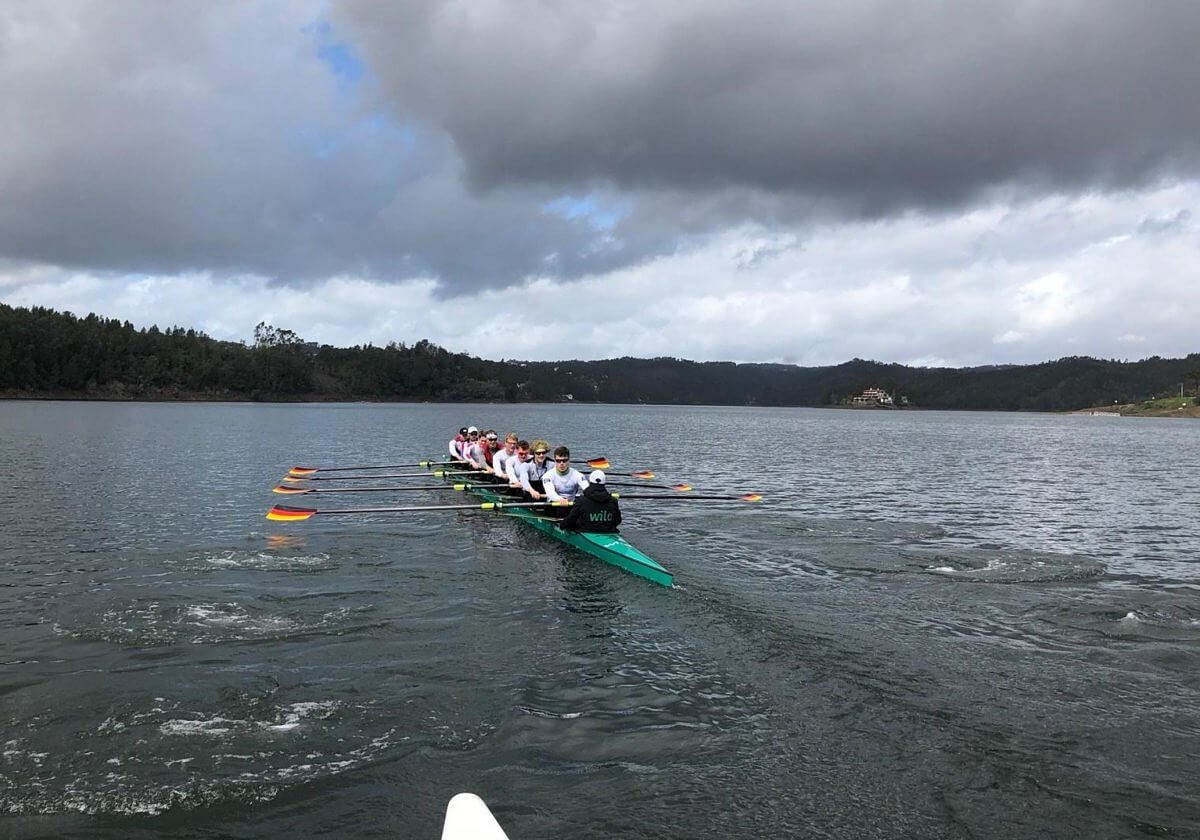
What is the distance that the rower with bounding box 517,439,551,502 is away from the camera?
826 inches

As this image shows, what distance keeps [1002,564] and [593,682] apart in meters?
11.9

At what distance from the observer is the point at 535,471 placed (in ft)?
69.7

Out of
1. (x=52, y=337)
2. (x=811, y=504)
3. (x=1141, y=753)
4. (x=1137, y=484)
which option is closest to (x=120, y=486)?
(x=811, y=504)

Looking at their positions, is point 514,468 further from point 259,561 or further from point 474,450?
point 259,561

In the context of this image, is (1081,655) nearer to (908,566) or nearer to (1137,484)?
(908,566)

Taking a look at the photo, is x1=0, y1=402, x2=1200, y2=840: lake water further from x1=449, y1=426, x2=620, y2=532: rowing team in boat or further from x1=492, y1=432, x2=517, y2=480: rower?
x1=492, y1=432, x2=517, y2=480: rower

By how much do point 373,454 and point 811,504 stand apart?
106 feet

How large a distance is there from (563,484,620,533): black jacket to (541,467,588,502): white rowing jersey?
2.02m

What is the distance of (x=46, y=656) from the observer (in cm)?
1054

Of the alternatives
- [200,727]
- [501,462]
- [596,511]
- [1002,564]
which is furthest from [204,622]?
[1002,564]

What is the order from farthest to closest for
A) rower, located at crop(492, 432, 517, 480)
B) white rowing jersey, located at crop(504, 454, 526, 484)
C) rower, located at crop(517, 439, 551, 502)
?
1. rower, located at crop(492, 432, 517, 480)
2. white rowing jersey, located at crop(504, 454, 526, 484)
3. rower, located at crop(517, 439, 551, 502)

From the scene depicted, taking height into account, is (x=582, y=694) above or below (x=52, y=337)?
below

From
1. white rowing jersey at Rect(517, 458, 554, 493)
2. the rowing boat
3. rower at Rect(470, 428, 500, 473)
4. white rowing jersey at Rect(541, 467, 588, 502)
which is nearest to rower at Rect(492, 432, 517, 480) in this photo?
white rowing jersey at Rect(517, 458, 554, 493)

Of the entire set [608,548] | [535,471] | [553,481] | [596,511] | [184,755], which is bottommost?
[184,755]
